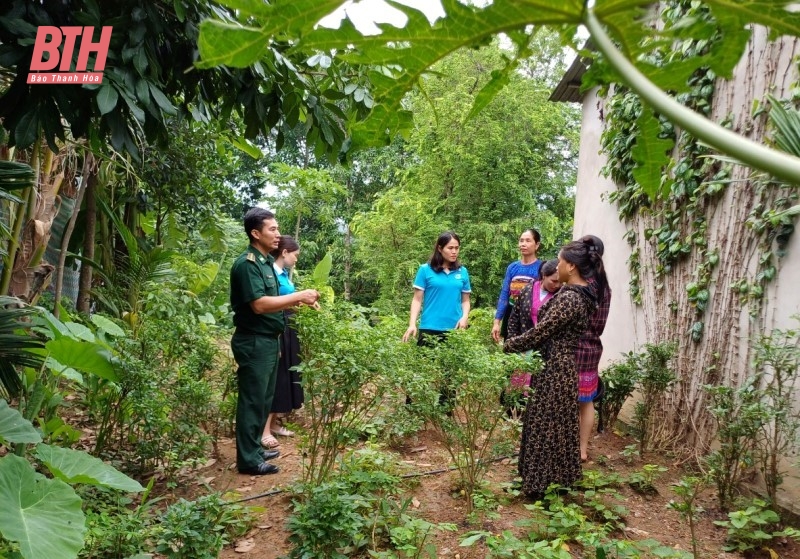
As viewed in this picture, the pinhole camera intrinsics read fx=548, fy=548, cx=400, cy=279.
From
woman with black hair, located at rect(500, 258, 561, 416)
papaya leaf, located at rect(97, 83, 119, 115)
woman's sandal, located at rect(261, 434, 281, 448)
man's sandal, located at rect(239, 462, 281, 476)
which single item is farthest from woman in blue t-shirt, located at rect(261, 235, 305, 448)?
papaya leaf, located at rect(97, 83, 119, 115)

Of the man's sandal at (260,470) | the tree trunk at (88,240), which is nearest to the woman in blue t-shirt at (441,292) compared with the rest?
the man's sandal at (260,470)

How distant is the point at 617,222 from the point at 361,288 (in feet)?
33.7

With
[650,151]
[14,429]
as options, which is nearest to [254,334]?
[14,429]

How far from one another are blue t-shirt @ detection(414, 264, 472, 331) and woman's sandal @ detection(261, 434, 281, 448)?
4.90 feet

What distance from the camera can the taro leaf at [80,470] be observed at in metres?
2.33

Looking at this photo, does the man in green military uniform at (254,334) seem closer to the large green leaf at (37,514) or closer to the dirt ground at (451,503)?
the dirt ground at (451,503)

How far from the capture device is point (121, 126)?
1.98 meters

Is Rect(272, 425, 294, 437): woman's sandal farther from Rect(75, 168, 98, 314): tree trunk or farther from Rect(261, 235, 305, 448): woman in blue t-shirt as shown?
Rect(75, 168, 98, 314): tree trunk

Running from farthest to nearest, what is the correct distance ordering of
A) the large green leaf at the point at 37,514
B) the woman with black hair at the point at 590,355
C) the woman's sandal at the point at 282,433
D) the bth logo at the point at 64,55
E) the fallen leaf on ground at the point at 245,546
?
1. the woman's sandal at the point at 282,433
2. the woman with black hair at the point at 590,355
3. the fallen leaf on ground at the point at 245,546
4. the large green leaf at the point at 37,514
5. the bth logo at the point at 64,55

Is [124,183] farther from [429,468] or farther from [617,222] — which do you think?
[617,222]

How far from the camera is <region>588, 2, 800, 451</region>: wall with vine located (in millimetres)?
3258

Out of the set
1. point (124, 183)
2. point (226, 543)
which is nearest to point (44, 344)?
point (226, 543)

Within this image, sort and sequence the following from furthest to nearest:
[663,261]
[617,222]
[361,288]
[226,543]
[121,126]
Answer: [361,288] < [617,222] < [663,261] < [226,543] < [121,126]

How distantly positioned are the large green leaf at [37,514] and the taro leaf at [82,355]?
872mm
